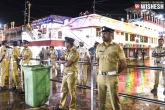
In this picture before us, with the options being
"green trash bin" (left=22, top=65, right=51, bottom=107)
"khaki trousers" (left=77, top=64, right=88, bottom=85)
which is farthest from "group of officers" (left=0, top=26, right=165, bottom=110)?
"khaki trousers" (left=77, top=64, right=88, bottom=85)

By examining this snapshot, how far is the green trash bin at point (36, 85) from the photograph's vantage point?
16.5 ft

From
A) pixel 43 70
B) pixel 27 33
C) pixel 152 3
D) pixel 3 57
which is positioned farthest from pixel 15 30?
pixel 43 70

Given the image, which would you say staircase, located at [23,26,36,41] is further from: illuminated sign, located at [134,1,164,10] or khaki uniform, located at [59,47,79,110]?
khaki uniform, located at [59,47,79,110]

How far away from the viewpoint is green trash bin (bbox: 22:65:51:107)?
16.5ft

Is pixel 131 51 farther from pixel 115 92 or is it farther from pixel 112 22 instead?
pixel 115 92

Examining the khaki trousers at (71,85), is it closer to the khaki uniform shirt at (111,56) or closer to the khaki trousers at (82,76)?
the khaki uniform shirt at (111,56)

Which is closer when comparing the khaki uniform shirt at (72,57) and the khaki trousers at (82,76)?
the khaki uniform shirt at (72,57)

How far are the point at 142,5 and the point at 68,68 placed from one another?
33.9 m

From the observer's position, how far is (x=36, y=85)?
16.6 feet

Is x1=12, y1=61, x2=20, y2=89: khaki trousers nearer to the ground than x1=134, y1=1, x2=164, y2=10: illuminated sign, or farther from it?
A: nearer to the ground

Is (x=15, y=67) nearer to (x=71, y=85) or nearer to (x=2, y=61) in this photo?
(x=2, y=61)

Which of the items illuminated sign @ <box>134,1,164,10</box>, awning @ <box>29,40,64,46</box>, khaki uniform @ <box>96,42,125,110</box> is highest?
illuminated sign @ <box>134,1,164,10</box>

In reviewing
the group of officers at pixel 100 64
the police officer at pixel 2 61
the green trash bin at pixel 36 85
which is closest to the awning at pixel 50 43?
the police officer at pixel 2 61

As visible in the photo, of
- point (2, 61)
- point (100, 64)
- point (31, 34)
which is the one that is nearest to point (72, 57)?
point (100, 64)
